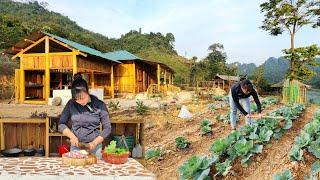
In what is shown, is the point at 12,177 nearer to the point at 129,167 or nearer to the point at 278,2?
the point at 129,167

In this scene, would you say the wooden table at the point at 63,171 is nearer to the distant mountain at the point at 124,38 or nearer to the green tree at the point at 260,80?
the green tree at the point at 260,80

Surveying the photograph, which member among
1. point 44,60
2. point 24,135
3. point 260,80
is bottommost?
point 24,135

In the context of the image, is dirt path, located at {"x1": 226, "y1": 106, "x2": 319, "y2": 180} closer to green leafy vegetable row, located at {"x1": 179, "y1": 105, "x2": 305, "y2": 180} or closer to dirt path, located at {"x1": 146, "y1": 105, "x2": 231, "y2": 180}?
green leafy vegetable row, located at {"x1": 179, "y1": 105, "x2": 305, "y2": 180}

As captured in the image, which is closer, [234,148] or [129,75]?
[234,148]

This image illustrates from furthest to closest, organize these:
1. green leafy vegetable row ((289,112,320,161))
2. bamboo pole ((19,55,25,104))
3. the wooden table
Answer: bamboo pole ((19,55,25,104)), green leafy vegetable row ((289,112,320,161)), the wooden table

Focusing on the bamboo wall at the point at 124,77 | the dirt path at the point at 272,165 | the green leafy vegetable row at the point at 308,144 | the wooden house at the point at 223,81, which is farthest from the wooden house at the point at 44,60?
the wooden house at the point at 223,81

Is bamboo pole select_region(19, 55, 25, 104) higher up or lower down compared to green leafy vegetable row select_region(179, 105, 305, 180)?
higher up

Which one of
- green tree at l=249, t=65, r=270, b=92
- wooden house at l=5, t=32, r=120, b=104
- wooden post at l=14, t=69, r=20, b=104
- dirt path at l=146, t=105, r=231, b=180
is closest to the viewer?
dirt path at l=146, t=105, r=231, b=180

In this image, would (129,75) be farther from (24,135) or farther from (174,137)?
(24,135)

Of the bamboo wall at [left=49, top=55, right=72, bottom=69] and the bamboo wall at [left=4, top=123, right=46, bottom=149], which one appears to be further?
the bamboo wall at [left=49, top=55, right=72, bottom=69]

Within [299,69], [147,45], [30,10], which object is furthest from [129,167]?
[30,10]

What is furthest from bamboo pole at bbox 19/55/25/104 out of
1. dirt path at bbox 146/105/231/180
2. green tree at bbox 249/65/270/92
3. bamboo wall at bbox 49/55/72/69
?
green tree at bbox 249/65/270/92

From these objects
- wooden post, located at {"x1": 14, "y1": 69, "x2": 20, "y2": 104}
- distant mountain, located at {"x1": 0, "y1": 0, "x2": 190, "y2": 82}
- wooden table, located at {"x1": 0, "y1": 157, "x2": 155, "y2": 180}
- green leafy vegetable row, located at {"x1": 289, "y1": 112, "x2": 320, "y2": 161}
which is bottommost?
green leafy vegetable row, located at {"x1": 289, "y1": 112, "x2": 320, "y2": 161}

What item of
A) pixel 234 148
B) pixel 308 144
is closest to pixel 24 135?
pixel 234 148
